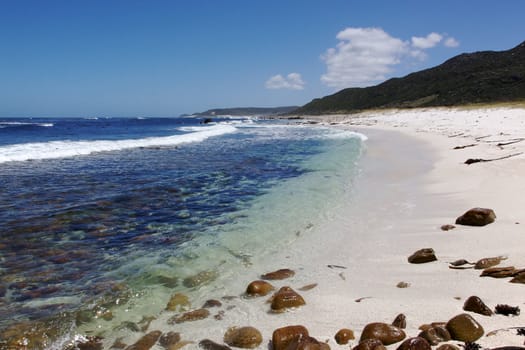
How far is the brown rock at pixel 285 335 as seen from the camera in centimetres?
325

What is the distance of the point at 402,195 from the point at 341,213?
7.09 feet

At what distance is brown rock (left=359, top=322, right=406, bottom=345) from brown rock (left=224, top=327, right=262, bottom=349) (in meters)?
0.92

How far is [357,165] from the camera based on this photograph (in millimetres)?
14289

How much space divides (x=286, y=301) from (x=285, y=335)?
736 mm

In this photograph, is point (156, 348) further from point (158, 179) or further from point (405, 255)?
point (158, 179)

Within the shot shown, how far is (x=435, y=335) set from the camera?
2988 millimetres

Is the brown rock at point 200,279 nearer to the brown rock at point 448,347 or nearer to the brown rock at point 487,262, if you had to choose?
the brown rock at point 448,347

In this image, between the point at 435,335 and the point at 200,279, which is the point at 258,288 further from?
the point at 435,335

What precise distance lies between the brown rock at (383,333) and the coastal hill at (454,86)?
2450 inches

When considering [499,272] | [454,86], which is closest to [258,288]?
[499,272]

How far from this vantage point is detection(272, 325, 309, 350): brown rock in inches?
128

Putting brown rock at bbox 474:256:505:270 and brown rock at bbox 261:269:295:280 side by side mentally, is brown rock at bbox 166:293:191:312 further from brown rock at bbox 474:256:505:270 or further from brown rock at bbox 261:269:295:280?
brown rock at bbox 474:256:505:270

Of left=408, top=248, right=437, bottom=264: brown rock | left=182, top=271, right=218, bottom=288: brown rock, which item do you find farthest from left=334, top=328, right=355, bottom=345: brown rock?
left=182, top=271, right=218, bottom=288: brown rock

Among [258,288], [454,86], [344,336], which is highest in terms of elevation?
[454,86]
